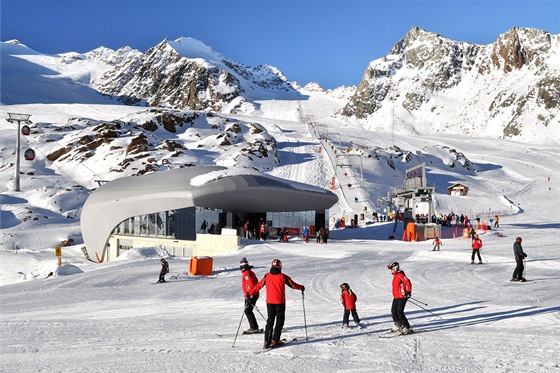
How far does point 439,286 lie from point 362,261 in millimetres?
7120

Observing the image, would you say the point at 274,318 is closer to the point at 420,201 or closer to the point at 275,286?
the point at 275,286

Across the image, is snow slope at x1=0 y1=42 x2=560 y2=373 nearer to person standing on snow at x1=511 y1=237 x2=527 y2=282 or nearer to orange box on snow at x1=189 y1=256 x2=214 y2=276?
orange box on snow at x1=189 y1=256 x2=214 y2=276

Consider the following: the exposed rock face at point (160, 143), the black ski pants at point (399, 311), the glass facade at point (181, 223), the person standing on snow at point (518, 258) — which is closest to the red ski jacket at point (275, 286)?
the black ski pants at point (399, 311)

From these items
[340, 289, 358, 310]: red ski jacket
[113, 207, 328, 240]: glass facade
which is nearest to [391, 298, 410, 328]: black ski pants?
[340, 289, 358, 310]: red ski jacket

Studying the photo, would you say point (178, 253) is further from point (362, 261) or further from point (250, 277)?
point (250, 277)

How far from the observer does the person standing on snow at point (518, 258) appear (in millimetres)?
15922

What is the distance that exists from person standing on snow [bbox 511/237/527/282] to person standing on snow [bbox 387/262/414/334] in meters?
8.05

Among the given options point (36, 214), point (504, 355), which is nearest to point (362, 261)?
point (504, 355)

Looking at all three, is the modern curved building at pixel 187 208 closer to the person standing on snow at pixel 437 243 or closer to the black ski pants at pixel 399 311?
the person standing on snow at pixel 437 243

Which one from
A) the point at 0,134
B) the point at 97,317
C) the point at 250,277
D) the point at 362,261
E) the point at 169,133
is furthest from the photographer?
the point at 169,133

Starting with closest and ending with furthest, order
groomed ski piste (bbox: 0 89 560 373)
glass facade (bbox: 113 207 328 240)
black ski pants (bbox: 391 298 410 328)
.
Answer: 1. groomed ski piste (bbox: 0 89 560 373)
2. black ski pants (bbox: 391 298 410 328)
3. glass facade (bbox: 113 207 328 240)

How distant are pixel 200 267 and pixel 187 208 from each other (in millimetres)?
14251

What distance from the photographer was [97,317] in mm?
12062

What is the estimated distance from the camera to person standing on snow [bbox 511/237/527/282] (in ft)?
52.2
